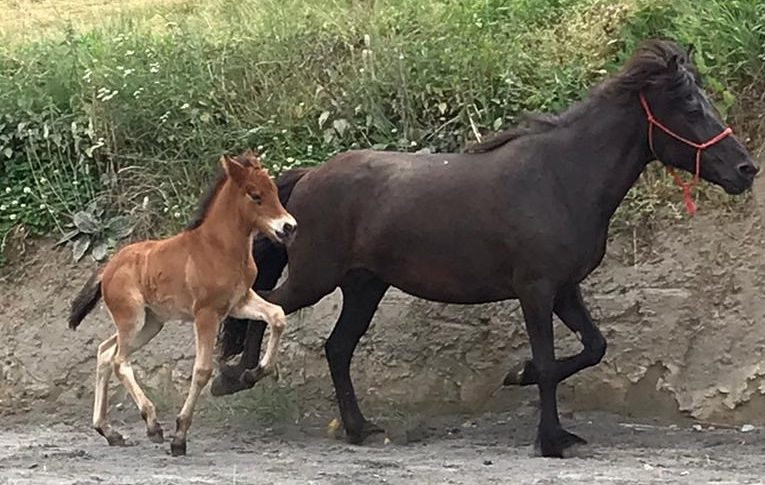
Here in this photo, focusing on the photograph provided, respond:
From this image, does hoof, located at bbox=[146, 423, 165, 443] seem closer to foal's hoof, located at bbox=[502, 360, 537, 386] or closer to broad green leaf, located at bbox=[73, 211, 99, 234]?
foal's hoof, located at bbox=[502, 360, 537, 386]

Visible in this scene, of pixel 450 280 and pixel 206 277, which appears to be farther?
pixel 450 280

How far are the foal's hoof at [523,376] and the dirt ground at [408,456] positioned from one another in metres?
0.37

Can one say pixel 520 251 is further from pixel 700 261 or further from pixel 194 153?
pixel 194 153

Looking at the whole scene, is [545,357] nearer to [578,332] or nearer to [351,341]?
[578,332]

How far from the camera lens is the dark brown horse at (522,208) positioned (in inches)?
278

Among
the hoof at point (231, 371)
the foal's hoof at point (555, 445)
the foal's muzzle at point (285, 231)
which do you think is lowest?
the hoof at point (231, 371)

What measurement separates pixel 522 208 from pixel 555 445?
4.28 ft

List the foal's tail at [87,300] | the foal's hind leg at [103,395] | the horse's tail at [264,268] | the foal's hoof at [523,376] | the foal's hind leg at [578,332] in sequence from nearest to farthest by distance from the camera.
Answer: the foal's hind leg at [578,332], the foal's hind leg at [103,395], the foal's hoof at [523,376], the foal's tail at [87,300], the horse's tail at [264,268]

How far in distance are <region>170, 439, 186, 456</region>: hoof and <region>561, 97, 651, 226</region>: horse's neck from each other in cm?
253

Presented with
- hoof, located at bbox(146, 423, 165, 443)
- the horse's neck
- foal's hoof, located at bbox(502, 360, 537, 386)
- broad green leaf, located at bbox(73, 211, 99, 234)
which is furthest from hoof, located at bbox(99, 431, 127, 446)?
the horse's neck

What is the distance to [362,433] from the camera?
7.85m

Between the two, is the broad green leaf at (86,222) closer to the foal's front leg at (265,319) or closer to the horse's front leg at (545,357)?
the foal's front leg at (265,319)

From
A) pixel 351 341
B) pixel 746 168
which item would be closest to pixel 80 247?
pixel 351 341

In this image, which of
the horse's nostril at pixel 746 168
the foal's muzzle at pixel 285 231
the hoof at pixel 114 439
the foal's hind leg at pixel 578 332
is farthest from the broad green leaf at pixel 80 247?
the horse's nostril at pixel 746 168
